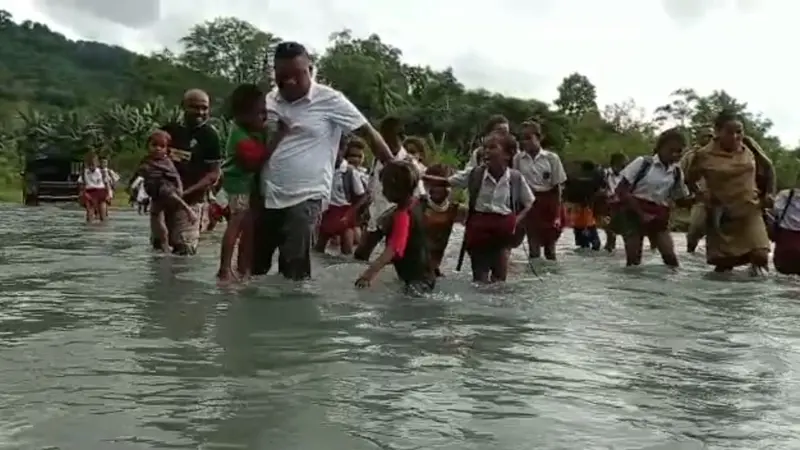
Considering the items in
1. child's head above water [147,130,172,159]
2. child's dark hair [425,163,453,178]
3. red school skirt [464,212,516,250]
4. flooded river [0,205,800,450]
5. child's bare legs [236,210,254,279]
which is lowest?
flooded river [0,205,800,450]

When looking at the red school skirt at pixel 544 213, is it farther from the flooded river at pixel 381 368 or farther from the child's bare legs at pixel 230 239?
the child's bare legs at pixel 230 239

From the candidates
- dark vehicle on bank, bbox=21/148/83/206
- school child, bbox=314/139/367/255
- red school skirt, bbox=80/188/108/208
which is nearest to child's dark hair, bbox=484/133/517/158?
school child, bbox=314/139/367/255

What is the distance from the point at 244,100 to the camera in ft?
27.2

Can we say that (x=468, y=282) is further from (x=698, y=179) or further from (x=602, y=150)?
(x=602, y=150)

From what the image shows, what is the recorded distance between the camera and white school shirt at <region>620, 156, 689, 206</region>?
12.1m

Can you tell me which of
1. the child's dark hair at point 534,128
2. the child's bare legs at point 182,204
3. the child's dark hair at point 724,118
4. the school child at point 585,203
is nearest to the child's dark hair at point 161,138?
the child's bare legs at point 182,204

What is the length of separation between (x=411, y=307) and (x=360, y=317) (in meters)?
0.67

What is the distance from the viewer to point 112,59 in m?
142

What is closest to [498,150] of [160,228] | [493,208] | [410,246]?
[493,208]

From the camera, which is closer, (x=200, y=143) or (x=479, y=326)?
(x=479, y=326)

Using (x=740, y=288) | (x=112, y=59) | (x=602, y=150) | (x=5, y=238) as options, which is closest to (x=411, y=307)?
(x=740, y=288)

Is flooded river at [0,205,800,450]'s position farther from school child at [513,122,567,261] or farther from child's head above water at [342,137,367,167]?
child's head above water at [342,137,367,167]

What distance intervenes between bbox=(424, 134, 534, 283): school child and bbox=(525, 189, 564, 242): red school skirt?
12.0ft

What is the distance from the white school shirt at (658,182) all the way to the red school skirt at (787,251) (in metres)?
0.98
